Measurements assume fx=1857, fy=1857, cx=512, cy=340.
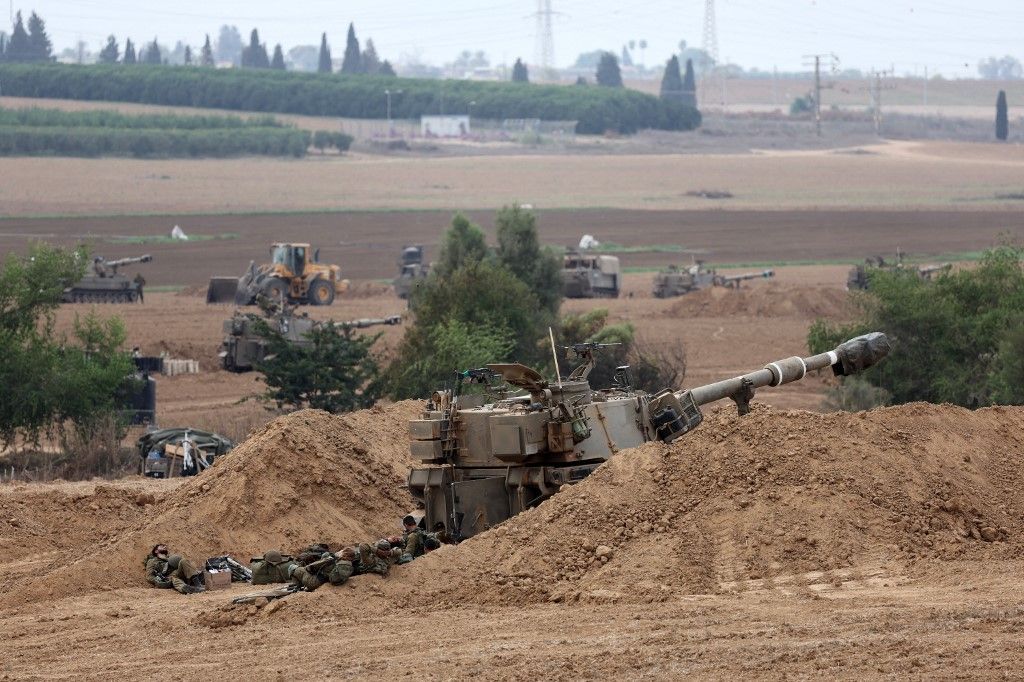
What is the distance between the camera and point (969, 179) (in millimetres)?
111062

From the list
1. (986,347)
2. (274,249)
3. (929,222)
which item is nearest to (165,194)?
(929,222)

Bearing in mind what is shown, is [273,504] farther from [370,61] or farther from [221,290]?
[370,61]

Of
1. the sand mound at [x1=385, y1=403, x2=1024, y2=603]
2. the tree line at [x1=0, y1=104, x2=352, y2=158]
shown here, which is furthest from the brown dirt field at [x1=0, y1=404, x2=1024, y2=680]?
the tree line at [x1=0, y1=104, x2=352, y2=158]

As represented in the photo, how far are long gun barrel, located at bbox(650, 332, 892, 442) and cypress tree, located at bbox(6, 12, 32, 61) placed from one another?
481ft

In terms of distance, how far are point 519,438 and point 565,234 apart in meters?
59.2

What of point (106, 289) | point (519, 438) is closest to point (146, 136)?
point (106, 289)

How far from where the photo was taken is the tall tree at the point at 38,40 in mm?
160875

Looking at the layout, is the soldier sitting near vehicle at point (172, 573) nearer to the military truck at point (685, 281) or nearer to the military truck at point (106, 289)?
the military truck at point (106, 289)

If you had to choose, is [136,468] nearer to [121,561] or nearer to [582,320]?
[121,561]

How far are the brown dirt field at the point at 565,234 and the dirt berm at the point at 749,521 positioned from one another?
41024 millimetres

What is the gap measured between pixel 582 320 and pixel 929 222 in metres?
46.8

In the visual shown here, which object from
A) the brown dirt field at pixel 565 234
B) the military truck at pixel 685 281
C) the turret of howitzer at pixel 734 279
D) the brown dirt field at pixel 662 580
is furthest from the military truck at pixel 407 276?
the brown dirt field at pixel 662 580

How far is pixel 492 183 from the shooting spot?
339 feet

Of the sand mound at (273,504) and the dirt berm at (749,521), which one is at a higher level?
the dirt berm at (749,521)
